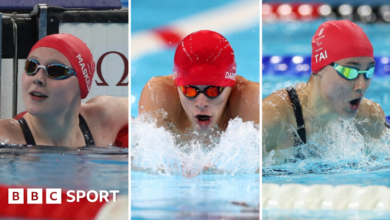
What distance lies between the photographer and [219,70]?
2139 mm

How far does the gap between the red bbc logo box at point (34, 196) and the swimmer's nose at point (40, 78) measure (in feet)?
1.79

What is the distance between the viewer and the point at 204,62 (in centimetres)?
213

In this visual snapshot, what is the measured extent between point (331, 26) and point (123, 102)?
1.21 m

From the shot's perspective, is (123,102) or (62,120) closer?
(62,120)

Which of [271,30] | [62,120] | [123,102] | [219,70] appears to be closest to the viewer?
[219,70]

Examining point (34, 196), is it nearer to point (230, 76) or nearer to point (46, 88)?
point (46, 88)

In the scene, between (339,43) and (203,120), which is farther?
(203,120)

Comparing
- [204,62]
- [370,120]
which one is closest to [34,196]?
[204,62]

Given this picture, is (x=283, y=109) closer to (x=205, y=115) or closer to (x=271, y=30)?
(x=205, y=115)

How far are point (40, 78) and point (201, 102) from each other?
818 mm

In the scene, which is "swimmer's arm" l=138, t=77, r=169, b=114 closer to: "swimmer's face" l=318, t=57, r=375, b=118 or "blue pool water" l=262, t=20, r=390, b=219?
"blue pool water" l=262, t=20, r=390, b=219

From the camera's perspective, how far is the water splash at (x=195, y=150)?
2123 millimetres

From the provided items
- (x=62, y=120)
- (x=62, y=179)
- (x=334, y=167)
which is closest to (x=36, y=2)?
(x=62, y=120)

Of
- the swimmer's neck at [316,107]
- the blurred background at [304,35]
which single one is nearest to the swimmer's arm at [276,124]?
the swimmer's neck at [316,107]
